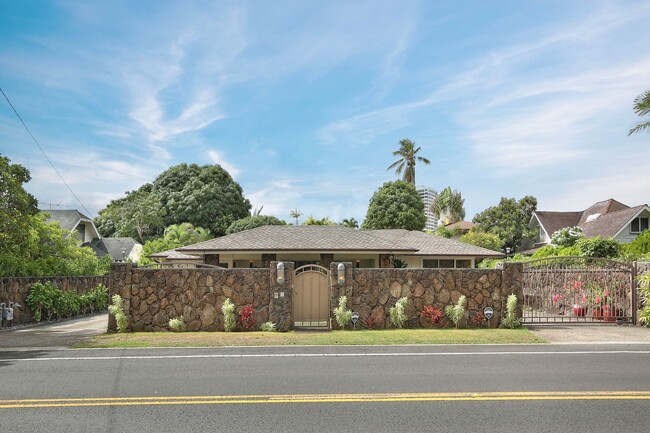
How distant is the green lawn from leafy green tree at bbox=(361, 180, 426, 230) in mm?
40474

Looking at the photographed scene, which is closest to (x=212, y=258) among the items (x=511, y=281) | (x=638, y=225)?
(x=511, y=281)

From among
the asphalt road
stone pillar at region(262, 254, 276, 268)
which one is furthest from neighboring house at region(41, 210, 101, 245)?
the asphalt road

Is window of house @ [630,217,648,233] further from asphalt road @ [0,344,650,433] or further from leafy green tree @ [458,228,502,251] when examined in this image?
asphalt road @ [0,344,650,433]

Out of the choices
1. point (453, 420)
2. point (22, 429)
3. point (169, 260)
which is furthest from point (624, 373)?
point (169, 260)

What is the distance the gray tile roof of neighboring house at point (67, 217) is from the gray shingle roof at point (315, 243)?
93.4 ft

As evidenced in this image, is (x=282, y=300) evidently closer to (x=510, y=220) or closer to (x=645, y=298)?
(x=645, y=298)

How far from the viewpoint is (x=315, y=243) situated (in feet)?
88.7

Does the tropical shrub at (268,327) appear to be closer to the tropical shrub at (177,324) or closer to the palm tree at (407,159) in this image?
the tropical shrub at (177,324)

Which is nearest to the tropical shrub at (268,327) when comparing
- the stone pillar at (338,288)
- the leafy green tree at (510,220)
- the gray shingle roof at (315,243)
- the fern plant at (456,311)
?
the stone pillar at (338,288)

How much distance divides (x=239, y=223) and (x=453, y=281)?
140 feet

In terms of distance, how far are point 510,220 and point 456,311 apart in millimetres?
42939

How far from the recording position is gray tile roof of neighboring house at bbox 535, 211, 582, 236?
51588 millimetres

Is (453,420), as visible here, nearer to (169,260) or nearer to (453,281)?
(453,281)

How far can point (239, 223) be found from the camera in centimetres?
5900
